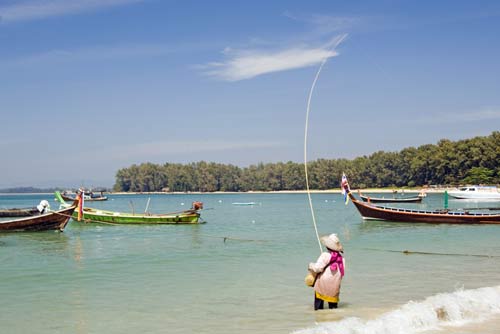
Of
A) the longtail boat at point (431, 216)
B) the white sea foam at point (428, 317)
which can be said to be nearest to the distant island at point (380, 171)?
the longtail boat at point (431, 216)

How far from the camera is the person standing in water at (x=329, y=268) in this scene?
30.2 feet

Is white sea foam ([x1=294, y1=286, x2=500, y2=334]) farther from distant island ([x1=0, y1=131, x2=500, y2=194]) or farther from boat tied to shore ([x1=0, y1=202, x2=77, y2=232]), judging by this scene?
distant island ([x1=0, y1=131, x2=500, y2=194])

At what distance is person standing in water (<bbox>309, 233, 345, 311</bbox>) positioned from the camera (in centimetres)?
920

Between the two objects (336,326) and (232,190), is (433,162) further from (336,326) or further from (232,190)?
(336,326)

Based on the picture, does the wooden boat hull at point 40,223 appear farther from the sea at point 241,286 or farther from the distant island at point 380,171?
the distant island at point 380,171

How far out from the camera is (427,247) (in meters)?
22.8

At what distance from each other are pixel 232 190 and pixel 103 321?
615 ft

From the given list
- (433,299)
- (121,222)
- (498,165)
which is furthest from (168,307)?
(498,165)

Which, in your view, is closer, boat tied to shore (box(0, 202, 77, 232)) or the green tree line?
boat tied to shore (box(0, 202, 77, 232))

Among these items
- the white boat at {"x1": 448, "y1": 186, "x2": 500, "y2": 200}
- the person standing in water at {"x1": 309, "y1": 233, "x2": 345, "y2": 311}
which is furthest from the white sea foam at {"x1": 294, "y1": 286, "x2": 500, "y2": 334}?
the white boat at {"x1": 448, "y1": 186, "x2": 500, "y2": 200}

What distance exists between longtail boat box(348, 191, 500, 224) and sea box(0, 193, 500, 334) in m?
4.87

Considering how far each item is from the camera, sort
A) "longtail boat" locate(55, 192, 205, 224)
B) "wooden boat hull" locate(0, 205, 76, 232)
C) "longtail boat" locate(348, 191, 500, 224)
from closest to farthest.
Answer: "wooden boat hull" locate(0, 205, 76, 232), "longtail boat" locate(348, 191, 500, 224), "longtail boat" locate(55, 192, 205, 224)

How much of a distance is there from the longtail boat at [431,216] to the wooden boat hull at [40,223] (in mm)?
18922

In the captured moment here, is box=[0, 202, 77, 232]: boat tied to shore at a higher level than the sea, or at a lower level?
higher
